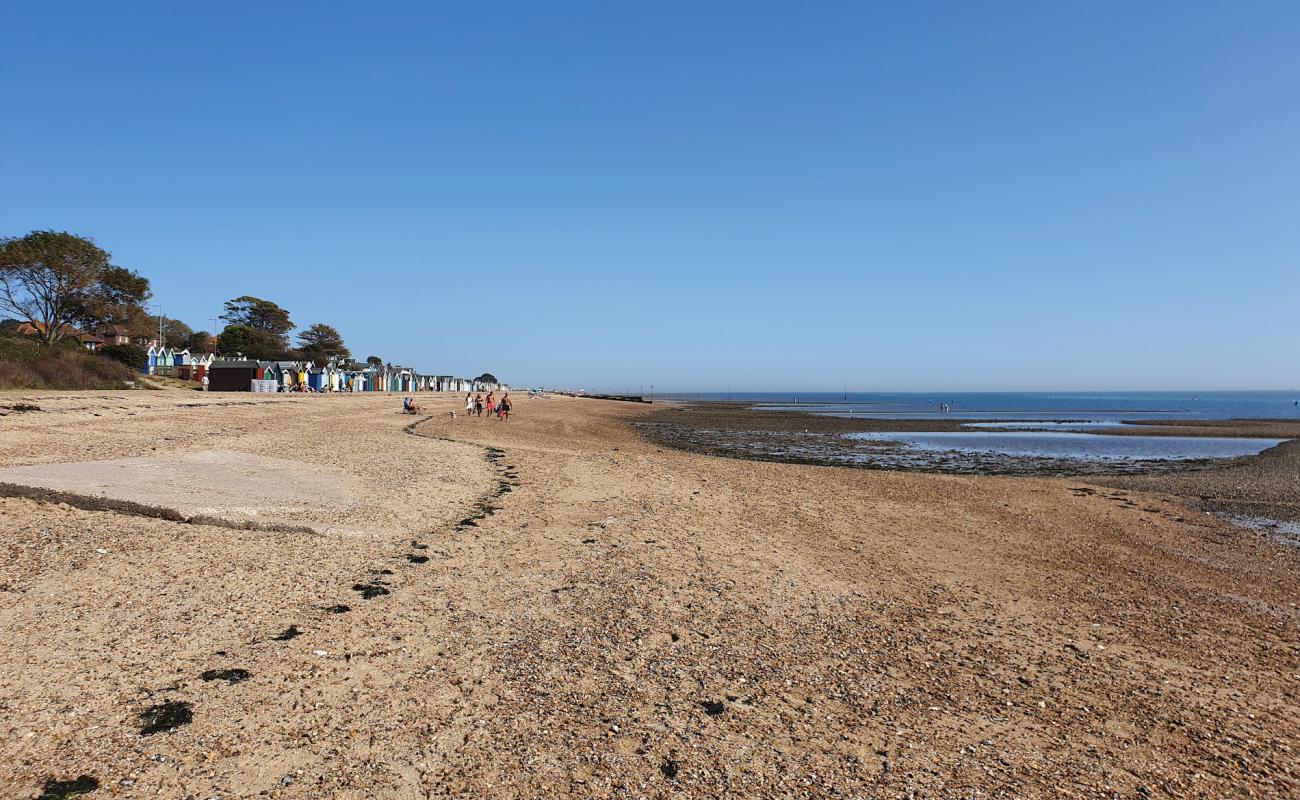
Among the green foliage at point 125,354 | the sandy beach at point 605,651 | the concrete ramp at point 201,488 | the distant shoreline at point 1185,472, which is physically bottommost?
the distant shoreline at point 1185,472

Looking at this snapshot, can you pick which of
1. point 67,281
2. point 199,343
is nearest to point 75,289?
point 67,281

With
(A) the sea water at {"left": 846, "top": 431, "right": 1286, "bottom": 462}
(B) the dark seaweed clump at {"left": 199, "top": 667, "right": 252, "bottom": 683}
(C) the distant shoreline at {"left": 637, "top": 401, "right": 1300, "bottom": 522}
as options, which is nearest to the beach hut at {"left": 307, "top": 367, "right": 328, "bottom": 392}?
(C) the distant shoreline at {"left": 637, "top": 401, "right": 1300, "bottom": 522}

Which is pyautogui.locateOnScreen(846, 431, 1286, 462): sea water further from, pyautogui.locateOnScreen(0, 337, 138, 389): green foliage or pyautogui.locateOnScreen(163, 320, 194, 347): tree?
pyautogui.locateOnScreen(163, 320, 194, 347): tree

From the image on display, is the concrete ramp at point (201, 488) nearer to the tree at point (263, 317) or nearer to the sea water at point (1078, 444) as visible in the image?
the sea water at point (1078, 444)

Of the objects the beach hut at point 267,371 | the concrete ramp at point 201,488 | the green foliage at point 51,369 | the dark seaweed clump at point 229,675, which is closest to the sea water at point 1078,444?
the concrete ramp at point 201,488

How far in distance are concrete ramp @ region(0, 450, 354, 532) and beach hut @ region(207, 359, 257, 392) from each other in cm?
5349

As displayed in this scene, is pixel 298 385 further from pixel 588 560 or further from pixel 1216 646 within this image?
pixel 1216 646

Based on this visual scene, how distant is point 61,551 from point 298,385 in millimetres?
73380

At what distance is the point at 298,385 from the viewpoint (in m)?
73.8

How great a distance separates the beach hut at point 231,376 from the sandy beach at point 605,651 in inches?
2174

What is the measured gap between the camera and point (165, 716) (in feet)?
16.1

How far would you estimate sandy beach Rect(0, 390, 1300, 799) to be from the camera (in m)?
4.70

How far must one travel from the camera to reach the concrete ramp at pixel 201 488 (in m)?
10.0

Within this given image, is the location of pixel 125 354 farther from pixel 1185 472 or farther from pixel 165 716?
pixel 1185 472
